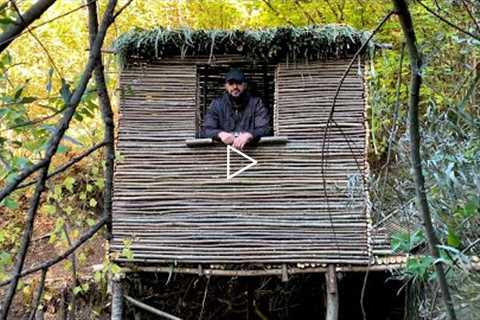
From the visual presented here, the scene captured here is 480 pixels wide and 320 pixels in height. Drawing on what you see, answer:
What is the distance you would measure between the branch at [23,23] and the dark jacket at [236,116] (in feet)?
18.8

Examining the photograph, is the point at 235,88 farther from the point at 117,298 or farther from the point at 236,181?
the point at 117,298

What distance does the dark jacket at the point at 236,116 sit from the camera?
7082 mm

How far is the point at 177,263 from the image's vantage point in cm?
695

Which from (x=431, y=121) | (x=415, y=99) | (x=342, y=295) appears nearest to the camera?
(x=415, y=99)

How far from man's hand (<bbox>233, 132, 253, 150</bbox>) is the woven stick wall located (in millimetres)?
146

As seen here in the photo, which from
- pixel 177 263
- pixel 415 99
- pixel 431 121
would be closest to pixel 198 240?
pixel 177 263

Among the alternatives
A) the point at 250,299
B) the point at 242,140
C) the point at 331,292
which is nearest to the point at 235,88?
the point at 242,140

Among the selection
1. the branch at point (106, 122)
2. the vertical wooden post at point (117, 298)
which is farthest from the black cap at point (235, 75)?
the branch at point (106, 122)

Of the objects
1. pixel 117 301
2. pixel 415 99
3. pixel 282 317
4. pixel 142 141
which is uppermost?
pixel 415 99

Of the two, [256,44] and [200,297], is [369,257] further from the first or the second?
[200,297]

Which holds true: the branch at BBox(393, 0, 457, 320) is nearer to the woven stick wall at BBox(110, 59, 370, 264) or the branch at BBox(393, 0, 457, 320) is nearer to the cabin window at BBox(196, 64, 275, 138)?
the woven stick wall at BBox(110, 59, 370, 264)

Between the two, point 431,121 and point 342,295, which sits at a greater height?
point 431,121

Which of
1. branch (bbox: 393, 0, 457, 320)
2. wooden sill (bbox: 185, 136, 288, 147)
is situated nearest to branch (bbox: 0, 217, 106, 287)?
branch (bbox: 393, 0, 457, 320)

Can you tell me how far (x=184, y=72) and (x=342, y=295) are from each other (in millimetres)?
3692
